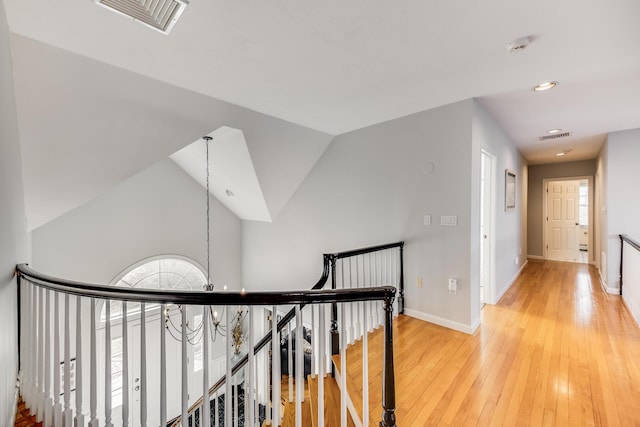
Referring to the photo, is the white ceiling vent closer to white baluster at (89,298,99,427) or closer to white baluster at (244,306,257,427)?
white baluster at (89,298,99,427)

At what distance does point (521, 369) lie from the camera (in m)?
2.43

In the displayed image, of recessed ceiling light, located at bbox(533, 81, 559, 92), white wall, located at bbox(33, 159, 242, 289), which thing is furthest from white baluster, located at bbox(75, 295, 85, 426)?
white wall, located at bbox(33, 159, 242, 289)

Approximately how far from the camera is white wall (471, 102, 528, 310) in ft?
10.9

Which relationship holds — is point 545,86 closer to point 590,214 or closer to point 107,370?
point 107,370

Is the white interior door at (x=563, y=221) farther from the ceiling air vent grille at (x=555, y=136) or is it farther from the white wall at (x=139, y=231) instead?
the white wall at (x=139, y=231)

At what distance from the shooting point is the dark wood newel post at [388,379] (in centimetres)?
146

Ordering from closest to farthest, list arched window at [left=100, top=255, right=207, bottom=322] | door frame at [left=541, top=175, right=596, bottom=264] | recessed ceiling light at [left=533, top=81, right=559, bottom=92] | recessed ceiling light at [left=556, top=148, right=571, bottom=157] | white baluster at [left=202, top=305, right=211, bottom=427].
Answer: white baluster at [left=202, top=305, right=211, bottom=427] → recessed ceiling light at [left=533, top=81, right=559, bottom=92] → arched window at [left=100, top=255, right=207, bottom=322] → recessed ceiling light at [left=556, top=148, right=571, bottom=157] → door frame at [left=541, top=175, right=596, bottom=264]

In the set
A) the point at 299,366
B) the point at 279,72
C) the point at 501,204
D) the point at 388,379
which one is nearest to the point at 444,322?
the point at 501,204

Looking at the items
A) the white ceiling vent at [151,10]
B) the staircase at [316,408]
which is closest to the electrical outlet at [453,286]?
the staircase at [316,408]

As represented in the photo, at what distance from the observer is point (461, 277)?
322 cm

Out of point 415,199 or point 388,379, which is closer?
point 388,379

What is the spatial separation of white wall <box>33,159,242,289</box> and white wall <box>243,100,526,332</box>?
253 centimetres

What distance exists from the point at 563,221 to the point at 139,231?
948 cm

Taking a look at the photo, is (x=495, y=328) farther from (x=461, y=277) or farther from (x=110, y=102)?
(x=110, y=102)
